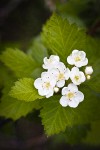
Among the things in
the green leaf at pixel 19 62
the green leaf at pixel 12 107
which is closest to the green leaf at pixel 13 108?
the green leaf at pixel 12 107

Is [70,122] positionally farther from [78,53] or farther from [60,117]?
[78,53]

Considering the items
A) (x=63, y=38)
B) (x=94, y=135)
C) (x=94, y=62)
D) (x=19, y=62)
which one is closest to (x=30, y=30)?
(x=94, y=135)

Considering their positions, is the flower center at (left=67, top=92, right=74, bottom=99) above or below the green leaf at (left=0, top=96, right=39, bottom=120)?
below

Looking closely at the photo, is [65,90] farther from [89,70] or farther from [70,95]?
[89,70]

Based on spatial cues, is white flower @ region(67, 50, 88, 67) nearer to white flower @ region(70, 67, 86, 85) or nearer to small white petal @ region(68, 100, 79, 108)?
white flower @ region(70, 67, 86, 85)

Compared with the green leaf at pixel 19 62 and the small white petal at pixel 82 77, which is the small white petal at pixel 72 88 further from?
the green leaf at pixel 19 62

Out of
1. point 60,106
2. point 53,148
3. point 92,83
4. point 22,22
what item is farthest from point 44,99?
point 22,22

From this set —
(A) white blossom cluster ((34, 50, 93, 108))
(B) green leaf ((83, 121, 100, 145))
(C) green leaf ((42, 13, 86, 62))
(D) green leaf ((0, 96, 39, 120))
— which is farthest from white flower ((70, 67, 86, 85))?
(B) green leaf ((83, 121, 100, 145))
